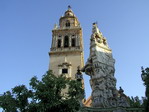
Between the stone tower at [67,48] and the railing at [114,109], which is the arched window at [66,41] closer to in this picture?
the stone tower at [67,48]

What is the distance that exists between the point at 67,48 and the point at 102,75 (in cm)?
1564

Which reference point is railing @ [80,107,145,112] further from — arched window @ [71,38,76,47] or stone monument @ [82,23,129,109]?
arched window @ [71,38,76,47]

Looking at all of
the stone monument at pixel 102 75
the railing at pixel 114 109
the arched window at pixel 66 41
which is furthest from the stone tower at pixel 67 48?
the railing at pixel 114 109

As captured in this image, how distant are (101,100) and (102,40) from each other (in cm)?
755

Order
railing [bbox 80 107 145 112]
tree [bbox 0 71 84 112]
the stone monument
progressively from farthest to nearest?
the stone monument → railing [bbox 80 107 145 112] → tree [bbox 0 71 84 112]

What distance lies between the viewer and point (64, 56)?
110ft

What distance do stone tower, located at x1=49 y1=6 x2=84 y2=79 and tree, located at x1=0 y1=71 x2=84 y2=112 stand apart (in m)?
15.5

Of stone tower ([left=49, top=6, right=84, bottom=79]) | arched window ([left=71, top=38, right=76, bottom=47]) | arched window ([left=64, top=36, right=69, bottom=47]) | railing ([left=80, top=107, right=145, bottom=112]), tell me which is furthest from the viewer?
arched window ([left=64, top=36, right=69, bottom=47])

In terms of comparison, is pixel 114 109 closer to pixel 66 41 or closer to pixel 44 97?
pixel 44 97

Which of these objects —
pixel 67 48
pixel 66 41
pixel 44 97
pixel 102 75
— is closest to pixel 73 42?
pixel 66 41

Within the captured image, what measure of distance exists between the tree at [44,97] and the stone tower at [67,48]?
51.0 ft

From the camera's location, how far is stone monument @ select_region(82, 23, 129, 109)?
17.5 m

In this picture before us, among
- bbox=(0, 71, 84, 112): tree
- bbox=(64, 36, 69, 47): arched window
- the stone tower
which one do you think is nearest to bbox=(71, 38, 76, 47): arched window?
the stone tower

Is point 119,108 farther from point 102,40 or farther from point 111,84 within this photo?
point 102,40
